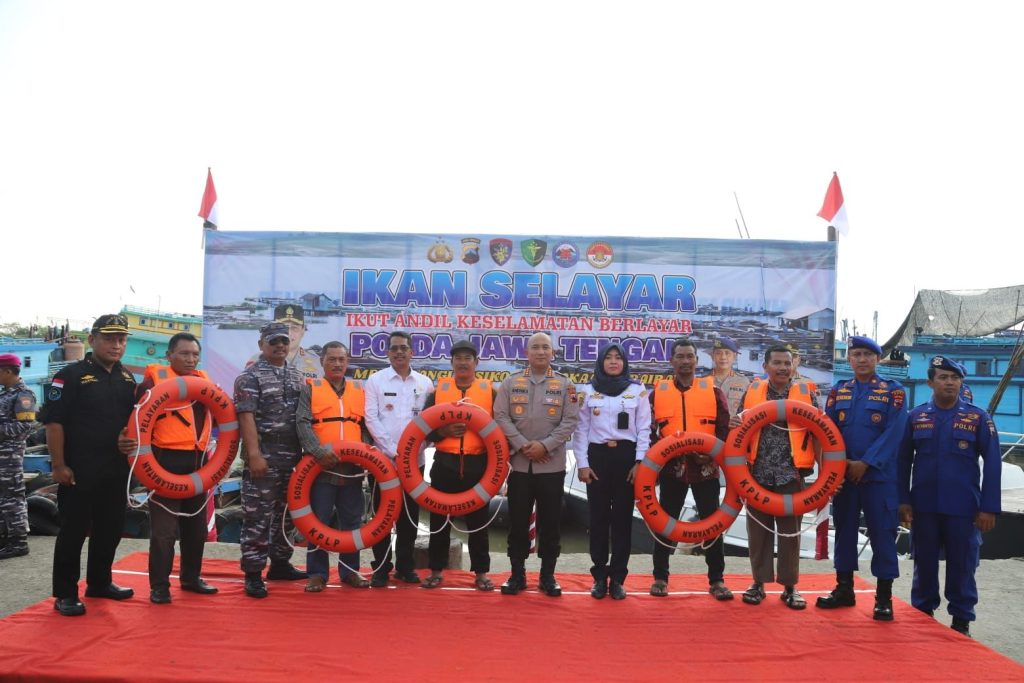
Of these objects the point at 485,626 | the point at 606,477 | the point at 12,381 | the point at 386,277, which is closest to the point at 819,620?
the point at 606,477

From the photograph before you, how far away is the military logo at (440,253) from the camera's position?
18.3 ft

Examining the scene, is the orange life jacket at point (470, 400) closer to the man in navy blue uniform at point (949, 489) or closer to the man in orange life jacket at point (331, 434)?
the man in orange life jacket at point (331, 434)

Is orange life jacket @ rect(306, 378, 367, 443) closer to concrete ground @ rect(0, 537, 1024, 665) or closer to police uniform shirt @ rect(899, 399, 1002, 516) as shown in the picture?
concrete ground @ rect(0, 537, 1024, 665)

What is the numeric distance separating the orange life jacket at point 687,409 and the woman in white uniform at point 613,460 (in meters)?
0.12

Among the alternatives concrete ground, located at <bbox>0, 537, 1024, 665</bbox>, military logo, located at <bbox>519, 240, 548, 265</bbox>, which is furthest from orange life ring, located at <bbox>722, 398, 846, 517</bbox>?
military logo, located at <bbox>519, 240, 548, 265</bbox>

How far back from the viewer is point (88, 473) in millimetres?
3150

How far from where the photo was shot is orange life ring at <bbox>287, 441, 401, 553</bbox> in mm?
3449

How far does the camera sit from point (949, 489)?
3332 mm

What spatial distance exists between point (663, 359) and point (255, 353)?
3301mm

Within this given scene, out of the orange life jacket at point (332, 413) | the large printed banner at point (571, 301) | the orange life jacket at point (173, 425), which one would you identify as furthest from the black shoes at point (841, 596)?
the orange life jacket at point (173, 425)

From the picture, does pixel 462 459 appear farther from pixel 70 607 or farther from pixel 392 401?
pixel 70 607

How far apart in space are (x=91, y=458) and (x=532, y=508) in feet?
6.81

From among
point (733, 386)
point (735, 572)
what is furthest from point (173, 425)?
point (733, 386)

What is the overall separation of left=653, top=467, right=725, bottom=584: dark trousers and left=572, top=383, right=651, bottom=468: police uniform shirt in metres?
0.24
